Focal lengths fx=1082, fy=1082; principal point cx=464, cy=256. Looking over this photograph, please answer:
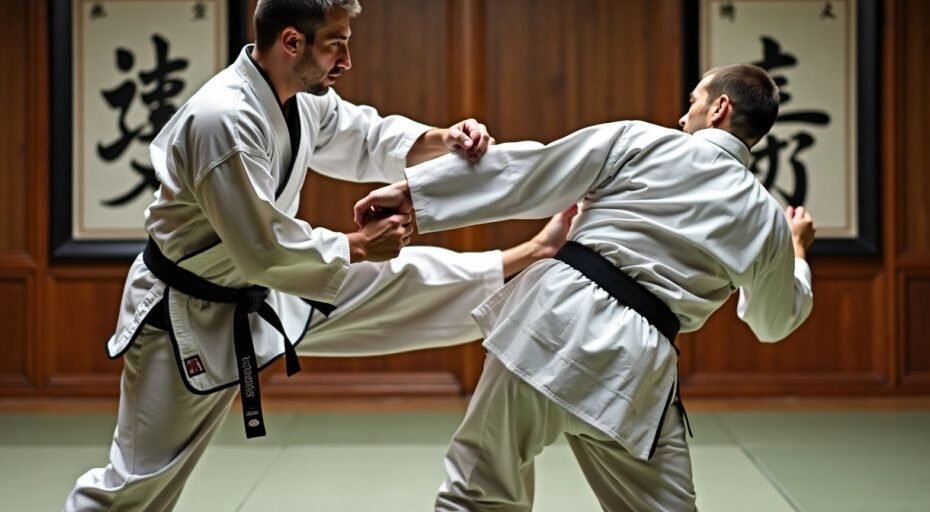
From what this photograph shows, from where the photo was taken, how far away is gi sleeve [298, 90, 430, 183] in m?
2.75

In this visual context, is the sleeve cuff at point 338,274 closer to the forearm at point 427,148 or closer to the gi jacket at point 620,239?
the gi jacket at point 620,239

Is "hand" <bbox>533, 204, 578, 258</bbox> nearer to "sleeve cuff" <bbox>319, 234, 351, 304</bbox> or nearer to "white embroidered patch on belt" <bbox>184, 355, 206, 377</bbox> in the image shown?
"sleeve cuff" <bbox>319, 234, 351, 304</bbox>

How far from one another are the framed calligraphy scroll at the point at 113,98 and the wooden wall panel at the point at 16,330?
0.81 feet

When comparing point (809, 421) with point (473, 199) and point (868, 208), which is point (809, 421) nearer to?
point (868, 208)

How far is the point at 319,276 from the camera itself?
232cm

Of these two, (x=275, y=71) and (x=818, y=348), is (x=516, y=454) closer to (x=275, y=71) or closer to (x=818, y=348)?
(x=275, y=71)

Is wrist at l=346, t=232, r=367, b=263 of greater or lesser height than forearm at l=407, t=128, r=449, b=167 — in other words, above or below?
below

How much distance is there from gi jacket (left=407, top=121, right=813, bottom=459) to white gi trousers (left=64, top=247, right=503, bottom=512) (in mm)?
402

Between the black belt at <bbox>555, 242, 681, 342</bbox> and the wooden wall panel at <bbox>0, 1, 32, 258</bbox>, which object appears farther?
the wooden wall panel at <bbox>0, 1, 32, 258</bbox>

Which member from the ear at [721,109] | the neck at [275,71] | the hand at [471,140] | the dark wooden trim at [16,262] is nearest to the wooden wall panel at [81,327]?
the dark wooden trim at [16,262]

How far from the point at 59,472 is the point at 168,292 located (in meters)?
1.71

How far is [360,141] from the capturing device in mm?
2805

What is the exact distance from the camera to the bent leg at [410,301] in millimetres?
2629

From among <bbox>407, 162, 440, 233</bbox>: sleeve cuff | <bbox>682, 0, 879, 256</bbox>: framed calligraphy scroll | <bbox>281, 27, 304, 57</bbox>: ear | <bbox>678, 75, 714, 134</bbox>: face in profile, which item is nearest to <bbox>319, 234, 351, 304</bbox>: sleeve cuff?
<bbox>407, 162, 440, 233</bbox>: sleeve cuff
